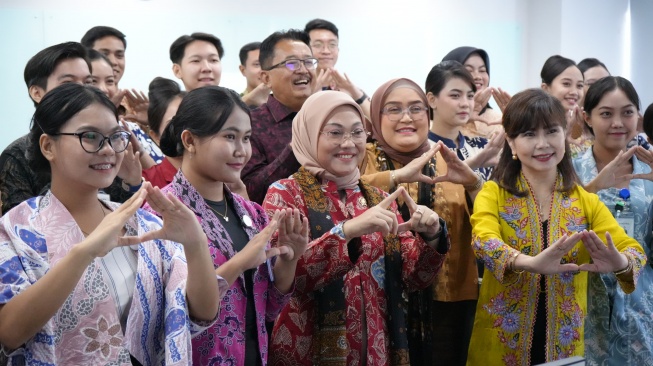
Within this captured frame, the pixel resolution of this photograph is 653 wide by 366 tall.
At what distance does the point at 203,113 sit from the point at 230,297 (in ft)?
1.72

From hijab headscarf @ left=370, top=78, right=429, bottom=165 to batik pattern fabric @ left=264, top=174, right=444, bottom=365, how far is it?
49cm

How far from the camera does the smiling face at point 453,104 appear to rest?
3494 millimetres

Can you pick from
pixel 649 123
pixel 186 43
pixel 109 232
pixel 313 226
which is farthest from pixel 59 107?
pixel 649 123

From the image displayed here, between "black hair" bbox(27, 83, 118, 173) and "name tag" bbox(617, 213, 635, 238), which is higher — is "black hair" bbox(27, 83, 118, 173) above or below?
above

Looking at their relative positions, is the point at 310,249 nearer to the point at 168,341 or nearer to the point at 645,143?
the point at 168,341

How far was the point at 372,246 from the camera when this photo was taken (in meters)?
2.56

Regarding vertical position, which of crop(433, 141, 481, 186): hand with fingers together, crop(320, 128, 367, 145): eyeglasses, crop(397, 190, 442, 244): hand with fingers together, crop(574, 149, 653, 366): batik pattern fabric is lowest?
crop(574, 149, 653, 366): batik pattern fabric

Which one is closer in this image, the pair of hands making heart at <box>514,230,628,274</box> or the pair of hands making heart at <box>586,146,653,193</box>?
the pair of hands making heart at <box>514,230,628,274</box>

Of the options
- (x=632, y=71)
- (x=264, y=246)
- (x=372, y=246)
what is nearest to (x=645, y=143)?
(x=372, y=246)

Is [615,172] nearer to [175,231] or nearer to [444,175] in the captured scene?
[444,175]

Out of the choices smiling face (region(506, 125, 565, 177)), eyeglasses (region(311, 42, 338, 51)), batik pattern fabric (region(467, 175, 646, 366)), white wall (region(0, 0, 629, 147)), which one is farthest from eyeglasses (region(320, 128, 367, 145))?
white wall (region(0, 0, 629, 147))

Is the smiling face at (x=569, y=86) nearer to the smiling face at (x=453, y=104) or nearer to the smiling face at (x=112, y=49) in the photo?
the smiling face at (x=453, y=104)

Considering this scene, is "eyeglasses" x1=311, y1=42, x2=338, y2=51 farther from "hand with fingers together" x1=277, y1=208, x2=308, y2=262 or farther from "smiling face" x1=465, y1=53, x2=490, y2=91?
"hand with fingers together" x1=277, y1=208, x2=308, y2=262

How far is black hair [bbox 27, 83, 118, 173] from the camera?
77.7 inches
